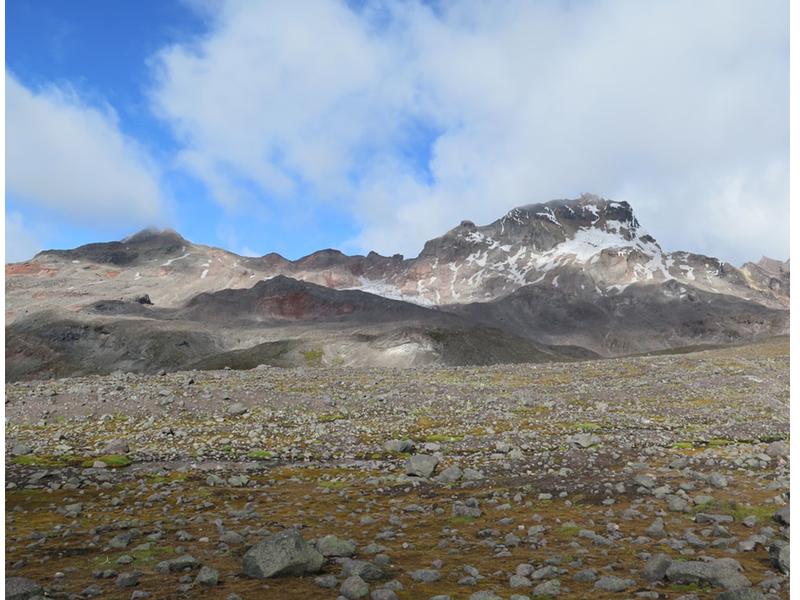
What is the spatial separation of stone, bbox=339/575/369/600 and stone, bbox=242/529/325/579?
3.76 feet

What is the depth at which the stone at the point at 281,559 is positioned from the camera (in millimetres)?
10312

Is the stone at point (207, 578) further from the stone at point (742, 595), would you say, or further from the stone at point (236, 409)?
the stone at point (236, 409)

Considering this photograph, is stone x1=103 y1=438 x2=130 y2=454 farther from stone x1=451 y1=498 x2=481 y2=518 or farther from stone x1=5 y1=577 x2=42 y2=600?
stone x1=451 y1=498 x2=481 y2=518

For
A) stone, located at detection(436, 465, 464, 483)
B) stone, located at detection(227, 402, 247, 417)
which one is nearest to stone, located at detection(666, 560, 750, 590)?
stone, located at detection(436, 465, 464, 483)

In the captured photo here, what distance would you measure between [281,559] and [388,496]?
22.9ft

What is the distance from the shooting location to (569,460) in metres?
21.2

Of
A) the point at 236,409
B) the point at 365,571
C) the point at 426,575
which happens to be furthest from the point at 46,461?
the point at 426,575

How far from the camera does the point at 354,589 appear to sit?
9430 millimetres

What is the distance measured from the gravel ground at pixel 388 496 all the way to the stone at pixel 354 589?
2 centimetres

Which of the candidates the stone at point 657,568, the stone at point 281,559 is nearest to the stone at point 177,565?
the stone at point 281,559

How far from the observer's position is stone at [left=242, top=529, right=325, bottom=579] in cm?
1031

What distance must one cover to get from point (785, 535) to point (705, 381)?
38062mm

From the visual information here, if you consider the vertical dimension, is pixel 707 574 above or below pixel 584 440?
below

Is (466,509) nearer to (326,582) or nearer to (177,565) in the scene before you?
(326,582)
